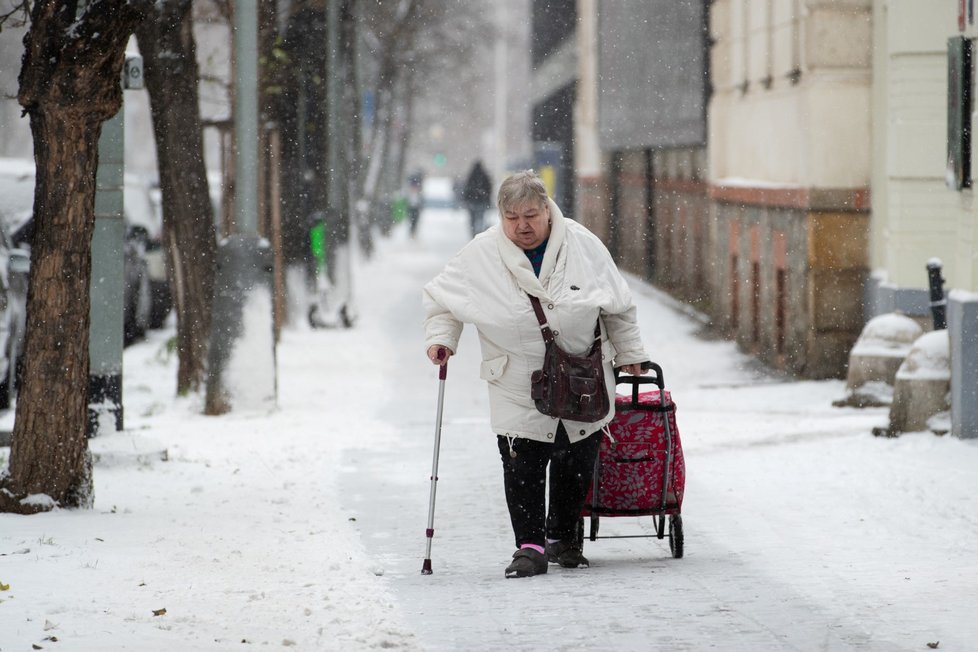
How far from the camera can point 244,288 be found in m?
11.8

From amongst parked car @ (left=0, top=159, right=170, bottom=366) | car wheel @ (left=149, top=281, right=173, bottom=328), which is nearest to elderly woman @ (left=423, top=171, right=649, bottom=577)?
parked car @ (left=0, top=159, right=170, bottom=366)

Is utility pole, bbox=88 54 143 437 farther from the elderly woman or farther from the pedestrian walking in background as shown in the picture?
the pedestrian walking in background

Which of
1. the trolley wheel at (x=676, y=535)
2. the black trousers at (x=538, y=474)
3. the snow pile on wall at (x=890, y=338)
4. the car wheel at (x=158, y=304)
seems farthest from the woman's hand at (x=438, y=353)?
the car wheel at (x=158, y=304)

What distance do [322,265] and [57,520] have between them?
13122 mm

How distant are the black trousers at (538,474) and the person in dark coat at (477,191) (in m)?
31.7

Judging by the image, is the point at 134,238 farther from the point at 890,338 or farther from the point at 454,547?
the point at 454,547

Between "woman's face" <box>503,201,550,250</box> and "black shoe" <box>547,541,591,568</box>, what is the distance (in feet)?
3.92

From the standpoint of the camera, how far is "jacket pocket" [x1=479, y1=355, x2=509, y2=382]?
21.3 feet

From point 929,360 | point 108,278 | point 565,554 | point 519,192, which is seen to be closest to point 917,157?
point 929,360

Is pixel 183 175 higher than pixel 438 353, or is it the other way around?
pixel 183 175

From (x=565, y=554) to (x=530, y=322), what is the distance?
38.6 inches

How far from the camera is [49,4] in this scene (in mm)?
7418

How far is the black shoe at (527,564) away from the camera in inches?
255

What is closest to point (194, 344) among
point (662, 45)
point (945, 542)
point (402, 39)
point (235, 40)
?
point (235, 40)
